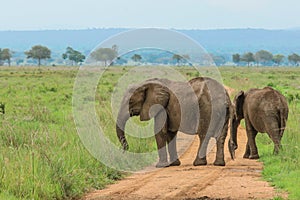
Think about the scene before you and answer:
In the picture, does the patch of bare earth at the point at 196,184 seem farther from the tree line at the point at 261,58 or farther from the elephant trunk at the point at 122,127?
the tree line at the point at 261,58

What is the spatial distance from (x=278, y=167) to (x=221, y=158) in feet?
4.27

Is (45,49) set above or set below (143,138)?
above

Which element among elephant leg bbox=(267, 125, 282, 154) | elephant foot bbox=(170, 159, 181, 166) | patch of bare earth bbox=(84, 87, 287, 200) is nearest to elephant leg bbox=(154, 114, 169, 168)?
elephant foot bbox=(170, 159, 181, 166)

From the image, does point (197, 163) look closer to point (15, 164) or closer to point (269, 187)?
point (269, 187)

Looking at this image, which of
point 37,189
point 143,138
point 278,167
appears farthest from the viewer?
point 143,138

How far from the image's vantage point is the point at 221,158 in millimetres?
10734

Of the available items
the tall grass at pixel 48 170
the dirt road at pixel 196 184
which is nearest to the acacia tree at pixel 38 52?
the tall grass at pixel 48 170

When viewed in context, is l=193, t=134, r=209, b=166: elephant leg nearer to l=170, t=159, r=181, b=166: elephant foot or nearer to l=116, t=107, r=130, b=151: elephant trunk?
l=170, t=159, r=181, b=166: elephant foot

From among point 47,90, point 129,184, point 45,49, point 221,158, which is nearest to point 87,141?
point 129,184

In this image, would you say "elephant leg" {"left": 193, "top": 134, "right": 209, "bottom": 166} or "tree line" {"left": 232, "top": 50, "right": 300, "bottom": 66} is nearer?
"elephant leg" {"left": 193, "top": 134, "right": 209, "bottom": 166}

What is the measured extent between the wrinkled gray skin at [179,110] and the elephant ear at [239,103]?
5.00 ft

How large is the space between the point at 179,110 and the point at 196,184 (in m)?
2.65

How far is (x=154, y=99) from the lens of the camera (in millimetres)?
11305

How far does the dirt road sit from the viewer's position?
26.1 ft
